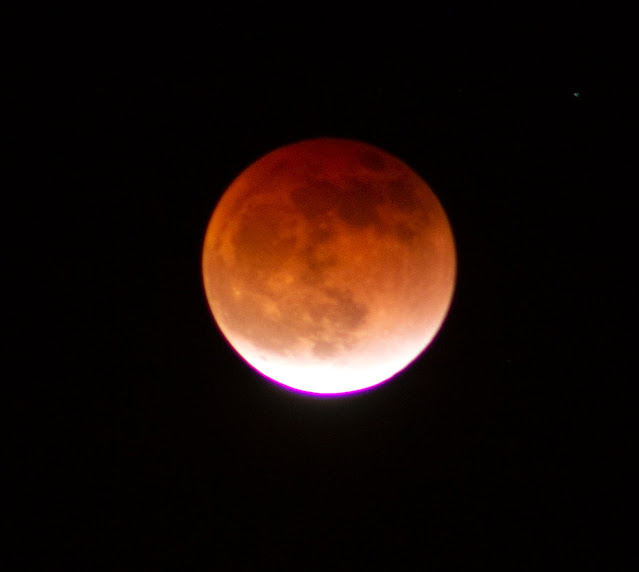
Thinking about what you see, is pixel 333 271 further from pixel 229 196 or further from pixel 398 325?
pixel 229 196

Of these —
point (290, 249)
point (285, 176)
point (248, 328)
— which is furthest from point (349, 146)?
point (248, 328)

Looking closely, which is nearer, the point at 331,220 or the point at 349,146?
the point at 331,220

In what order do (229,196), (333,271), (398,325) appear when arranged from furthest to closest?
1. (229,196)
2. (398,325)
3. (333,271)

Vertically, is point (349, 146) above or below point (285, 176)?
above

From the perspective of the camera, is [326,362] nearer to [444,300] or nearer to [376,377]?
[376,377]

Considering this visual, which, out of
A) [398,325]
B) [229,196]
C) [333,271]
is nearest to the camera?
[333,271]

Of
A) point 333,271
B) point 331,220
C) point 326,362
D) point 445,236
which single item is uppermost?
point 445,236
